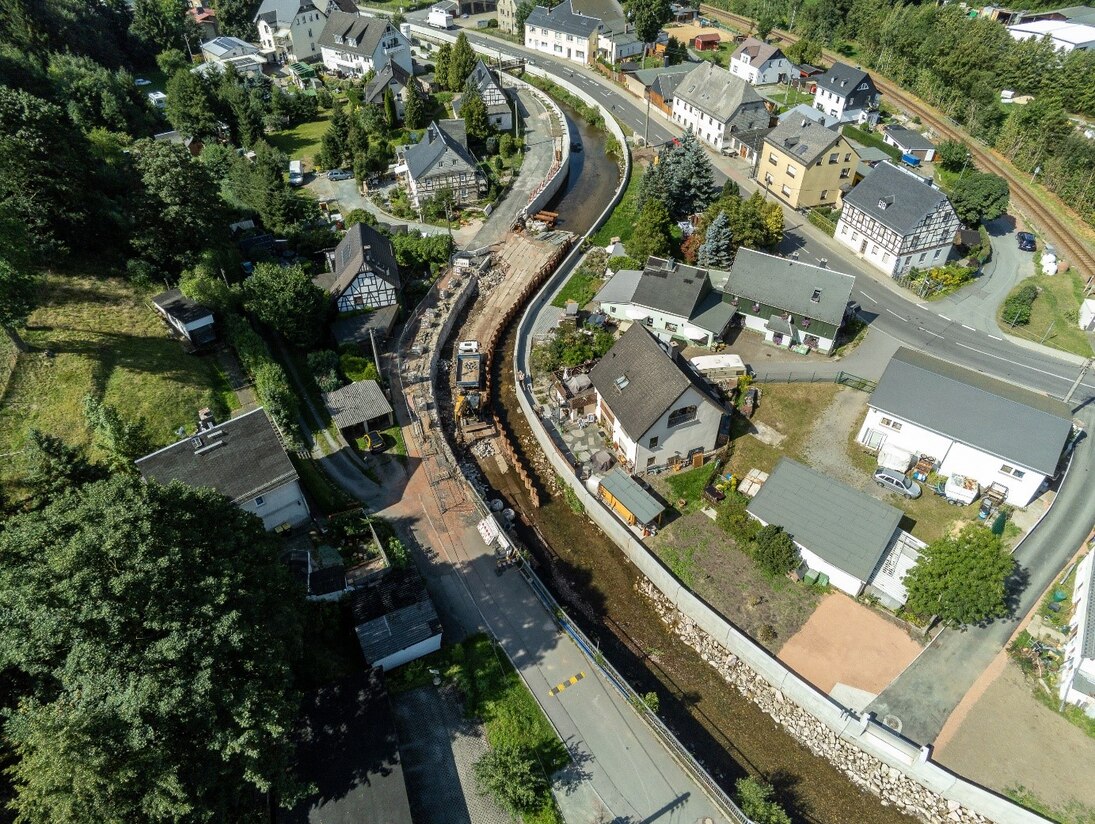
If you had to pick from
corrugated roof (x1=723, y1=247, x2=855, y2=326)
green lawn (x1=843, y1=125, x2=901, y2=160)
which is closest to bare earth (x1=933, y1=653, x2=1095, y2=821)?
corrugated roof (x1=723, y1=247, x2=855, y2=326)

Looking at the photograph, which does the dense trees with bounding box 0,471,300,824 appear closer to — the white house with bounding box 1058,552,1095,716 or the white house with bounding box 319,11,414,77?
the white house with bounding box 1058,552,1095,716

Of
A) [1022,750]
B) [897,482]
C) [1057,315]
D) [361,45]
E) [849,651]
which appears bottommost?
[849,651]

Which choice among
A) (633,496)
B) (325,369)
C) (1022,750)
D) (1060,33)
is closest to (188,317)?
(325,369)

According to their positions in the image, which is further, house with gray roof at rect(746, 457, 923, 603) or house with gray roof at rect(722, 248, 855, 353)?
house with gray roof at rect(722, 248, 855, 353)

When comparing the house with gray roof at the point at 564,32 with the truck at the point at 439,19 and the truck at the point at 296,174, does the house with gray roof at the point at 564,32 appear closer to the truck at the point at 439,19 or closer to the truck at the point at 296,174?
the truck at the point at 439,19

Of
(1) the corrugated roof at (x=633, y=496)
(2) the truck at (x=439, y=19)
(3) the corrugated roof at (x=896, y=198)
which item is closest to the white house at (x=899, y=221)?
(3) the corrugated roof at (x=896, y=198)

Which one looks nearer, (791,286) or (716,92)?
(791,286)

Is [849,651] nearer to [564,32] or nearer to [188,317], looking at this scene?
[188,317]
